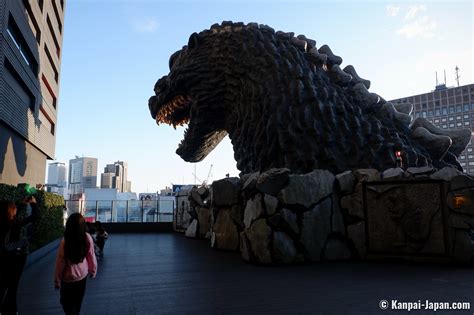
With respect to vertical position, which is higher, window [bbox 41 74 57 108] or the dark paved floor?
window [bbox 41 74 57 108]

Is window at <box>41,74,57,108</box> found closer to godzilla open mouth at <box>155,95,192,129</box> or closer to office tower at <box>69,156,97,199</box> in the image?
godzilla open mouth at <box>155,95,192,129</box>

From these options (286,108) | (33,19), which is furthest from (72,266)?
(33,19)

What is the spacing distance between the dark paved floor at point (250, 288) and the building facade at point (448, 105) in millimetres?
63793

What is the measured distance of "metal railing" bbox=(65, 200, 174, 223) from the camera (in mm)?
17891

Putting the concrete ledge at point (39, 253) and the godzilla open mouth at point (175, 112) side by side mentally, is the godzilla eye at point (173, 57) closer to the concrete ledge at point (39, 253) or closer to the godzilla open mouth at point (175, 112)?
the godzilla open mouth at point (175, 112)

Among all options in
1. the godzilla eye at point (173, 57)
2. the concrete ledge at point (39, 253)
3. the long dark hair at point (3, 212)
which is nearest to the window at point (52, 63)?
the godzilla eye at point (173, 57)

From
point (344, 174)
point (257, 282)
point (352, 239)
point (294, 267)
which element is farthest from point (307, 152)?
point (257, 282)

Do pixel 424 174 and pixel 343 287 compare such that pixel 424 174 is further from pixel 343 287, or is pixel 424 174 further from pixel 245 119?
pixel 245 119

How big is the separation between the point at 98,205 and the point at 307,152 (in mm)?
14503

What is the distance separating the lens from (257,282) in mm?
4547

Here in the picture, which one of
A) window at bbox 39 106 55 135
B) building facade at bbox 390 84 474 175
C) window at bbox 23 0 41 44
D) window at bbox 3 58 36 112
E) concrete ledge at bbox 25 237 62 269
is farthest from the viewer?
building facade at bbox 390 84 474 175

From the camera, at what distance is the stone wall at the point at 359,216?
5.58m

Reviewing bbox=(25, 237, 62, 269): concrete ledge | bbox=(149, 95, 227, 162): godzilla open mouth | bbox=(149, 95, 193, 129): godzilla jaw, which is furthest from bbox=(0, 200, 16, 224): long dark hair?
bbox=(149, 95, 193, 129): godzilla jaw

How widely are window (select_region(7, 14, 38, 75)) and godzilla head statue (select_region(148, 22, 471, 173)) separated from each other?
992cm
